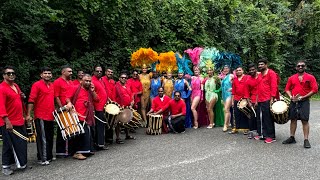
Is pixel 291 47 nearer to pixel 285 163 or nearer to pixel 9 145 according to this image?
pixel 285 163

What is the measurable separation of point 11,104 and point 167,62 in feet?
18.5

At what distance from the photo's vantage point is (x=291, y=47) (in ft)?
72.1

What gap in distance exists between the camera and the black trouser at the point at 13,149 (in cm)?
611

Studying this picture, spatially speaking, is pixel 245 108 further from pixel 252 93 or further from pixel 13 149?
pixel 13 149

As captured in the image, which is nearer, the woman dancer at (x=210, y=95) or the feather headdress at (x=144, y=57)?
the woman dancer at (x=210, y=95)

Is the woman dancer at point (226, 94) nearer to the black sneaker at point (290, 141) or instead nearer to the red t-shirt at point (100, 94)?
the black sneaker at point (290, 141)

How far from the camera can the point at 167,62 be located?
35.9 ft

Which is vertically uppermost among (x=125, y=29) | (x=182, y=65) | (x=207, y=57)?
(x=125, y=29)

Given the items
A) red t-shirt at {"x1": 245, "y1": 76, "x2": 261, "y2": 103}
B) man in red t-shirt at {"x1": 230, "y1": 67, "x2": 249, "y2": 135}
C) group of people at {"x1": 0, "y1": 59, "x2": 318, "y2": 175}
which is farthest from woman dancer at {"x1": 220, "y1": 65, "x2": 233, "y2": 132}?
red t-shirt at {"x1": 245, "y1": 76, "x2": 261, "y2": 103}

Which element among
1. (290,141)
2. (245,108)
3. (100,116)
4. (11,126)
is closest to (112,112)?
(100,116)

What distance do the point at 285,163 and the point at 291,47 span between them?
17218 mm

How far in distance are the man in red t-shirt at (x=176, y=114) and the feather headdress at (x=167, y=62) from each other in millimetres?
1276

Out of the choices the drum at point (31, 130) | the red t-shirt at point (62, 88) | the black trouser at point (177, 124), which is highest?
the red t-shirt at point (62, 88)

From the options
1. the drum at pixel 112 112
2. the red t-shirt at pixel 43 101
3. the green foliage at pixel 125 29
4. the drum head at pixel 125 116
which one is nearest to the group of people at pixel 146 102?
the red t-shirt at pixel 43 101
